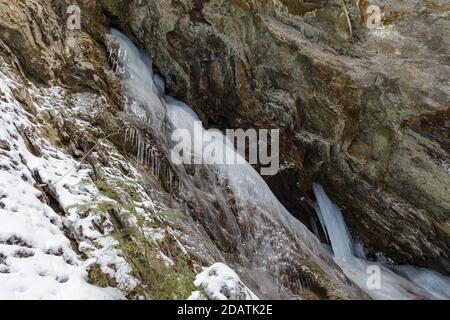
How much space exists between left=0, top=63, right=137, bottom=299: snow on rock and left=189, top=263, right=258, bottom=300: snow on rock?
2.26 feet

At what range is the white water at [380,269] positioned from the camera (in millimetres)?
8872

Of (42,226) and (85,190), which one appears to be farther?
(85,190)

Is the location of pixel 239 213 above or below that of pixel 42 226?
below

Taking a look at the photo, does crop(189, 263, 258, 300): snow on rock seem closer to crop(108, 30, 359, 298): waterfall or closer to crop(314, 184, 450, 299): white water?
crop(108, 30, 359, 298): waterfall

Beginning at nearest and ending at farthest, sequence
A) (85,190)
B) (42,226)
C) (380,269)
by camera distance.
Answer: (42,226) < (85,190) < (380,269)

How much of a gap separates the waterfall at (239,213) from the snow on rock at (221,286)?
2.76 m

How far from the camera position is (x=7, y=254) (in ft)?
11.5

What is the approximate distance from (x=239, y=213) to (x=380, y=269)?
Result: 15.1 ft

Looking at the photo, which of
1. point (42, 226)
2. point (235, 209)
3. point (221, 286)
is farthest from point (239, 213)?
point (42, 226)

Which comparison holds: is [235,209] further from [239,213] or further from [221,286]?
[221,286]

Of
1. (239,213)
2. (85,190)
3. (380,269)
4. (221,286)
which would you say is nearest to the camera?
(221,286)

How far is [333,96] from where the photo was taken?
1005 centimetres

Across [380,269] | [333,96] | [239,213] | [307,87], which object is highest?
[307,87]

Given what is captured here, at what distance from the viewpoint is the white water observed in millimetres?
8872
